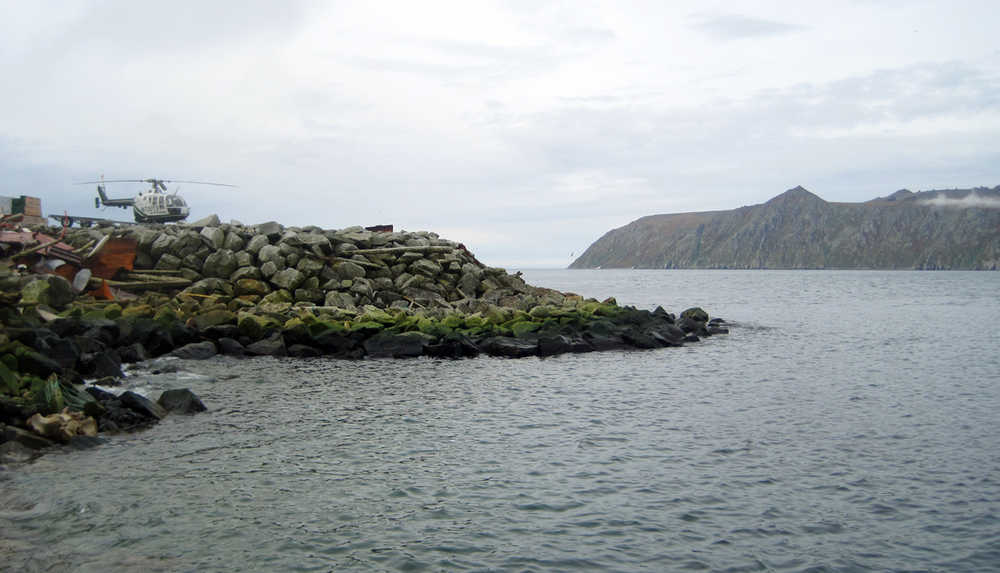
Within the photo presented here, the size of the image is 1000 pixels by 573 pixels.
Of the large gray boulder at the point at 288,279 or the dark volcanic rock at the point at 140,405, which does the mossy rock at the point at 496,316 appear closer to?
the large gray boulder at the point at 288,279

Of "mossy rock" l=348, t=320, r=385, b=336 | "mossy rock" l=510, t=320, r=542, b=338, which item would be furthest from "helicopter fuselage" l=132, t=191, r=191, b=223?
"mossy rock" l=510, t=320, r=542, b=338

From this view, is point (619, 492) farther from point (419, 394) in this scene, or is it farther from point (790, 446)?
point (419, 394)

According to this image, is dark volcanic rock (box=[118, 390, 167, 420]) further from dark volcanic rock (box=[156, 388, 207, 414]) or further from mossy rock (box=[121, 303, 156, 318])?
mossy rock (box=[121, 303, 156, 318])

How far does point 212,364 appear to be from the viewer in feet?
62.3

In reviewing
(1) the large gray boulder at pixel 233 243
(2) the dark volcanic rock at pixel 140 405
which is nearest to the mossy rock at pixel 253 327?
(1) the large gray boulder at pixel 233 243

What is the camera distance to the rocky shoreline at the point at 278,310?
16.2 m

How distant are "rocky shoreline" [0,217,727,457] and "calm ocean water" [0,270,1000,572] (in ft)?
7.95

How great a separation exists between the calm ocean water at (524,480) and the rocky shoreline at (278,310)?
2.42 meters

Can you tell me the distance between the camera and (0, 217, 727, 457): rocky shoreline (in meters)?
16.2

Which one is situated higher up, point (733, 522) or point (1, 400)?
point (1, 400)

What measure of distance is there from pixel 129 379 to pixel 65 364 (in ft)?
4.24

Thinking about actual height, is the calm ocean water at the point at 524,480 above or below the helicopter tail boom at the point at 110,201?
below

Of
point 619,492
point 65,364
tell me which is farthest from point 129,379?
point 619,492

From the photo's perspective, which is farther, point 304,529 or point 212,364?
point 212,364
